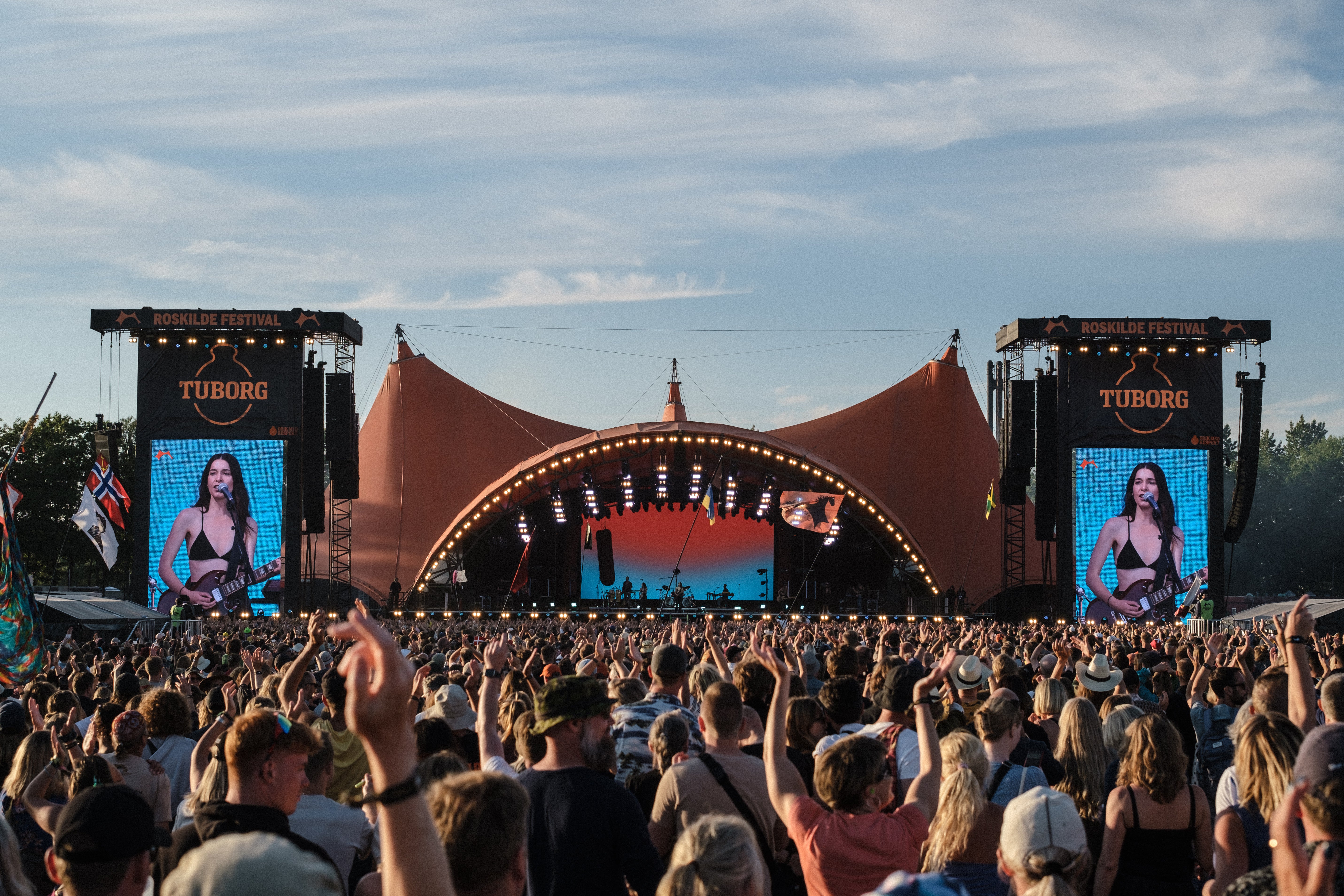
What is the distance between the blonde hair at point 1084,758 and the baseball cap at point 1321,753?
6.36 ft

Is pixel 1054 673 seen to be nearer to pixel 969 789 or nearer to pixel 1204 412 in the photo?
pixel 969 789

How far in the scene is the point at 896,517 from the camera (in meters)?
37.0

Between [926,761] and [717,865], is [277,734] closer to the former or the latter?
[717,865]

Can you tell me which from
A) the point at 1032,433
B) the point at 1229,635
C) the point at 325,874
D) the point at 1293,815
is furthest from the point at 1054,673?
the point at 1032,433

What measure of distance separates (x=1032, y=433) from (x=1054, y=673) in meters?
26.1

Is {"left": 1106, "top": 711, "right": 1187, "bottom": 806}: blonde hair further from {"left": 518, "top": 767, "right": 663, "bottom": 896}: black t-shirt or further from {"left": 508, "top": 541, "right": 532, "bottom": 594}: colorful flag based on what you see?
{"left": 508, "top": 541, "right": 532, "bottom": 594}: colorful flag

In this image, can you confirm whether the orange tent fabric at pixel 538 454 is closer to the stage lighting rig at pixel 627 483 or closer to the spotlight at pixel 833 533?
the spotlight at pixel 833 533

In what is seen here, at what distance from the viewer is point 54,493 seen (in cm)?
5300

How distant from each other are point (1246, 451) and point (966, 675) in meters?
29.1

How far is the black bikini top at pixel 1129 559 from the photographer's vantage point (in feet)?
108

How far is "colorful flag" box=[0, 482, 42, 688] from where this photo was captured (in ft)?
28.9

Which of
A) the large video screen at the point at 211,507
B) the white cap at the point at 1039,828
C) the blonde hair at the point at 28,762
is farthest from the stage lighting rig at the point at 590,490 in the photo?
the white cap at the point at 1039,828

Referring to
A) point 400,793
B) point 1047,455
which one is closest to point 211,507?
point 1047,455

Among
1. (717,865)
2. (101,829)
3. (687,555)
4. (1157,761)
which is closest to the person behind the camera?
(717,865)
